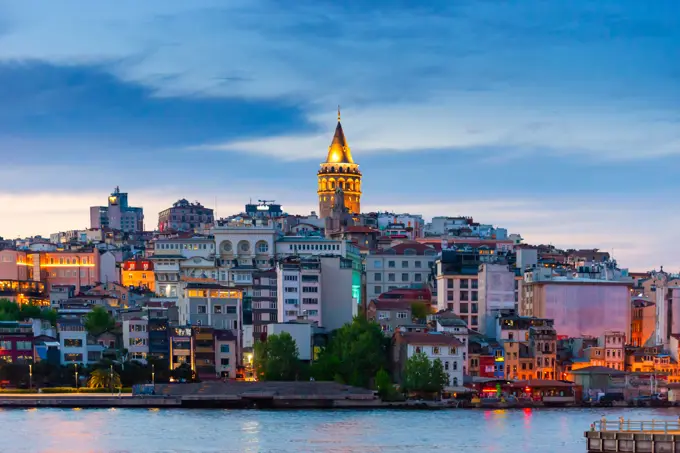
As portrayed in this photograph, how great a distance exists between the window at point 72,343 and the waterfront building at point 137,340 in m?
2.14

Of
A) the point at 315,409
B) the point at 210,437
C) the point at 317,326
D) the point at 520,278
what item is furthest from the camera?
the point at 520,278

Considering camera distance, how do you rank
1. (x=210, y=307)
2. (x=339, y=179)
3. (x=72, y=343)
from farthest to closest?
(x=339, y=179) < (x=210, y=307) < (x=72, y=343)

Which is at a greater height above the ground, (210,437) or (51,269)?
(51,269)

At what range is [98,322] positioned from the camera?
254 ft

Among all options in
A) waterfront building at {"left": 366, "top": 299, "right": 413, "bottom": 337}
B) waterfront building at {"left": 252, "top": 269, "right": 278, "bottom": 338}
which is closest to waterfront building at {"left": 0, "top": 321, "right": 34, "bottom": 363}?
waterfront building at {"left": 252, "top": 269, "right": 278, "bottom": 338}

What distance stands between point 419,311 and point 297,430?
26657 millimetres

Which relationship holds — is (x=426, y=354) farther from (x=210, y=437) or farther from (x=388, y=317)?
(x=210, y=437)

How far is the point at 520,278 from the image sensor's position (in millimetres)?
88562

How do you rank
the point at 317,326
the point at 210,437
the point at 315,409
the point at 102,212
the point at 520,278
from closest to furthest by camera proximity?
the point at 210,437 → the point at 315,409 → the point at 317,326 → the point at 520,278 → the point at 102,212

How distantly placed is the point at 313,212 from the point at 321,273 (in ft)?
190

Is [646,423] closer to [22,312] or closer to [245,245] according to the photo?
[22,312]

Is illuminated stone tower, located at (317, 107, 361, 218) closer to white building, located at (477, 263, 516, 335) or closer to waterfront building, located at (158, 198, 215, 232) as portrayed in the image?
waterfront building, located at (158, 198, 215, 232)

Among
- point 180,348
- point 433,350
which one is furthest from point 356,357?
point 180,348

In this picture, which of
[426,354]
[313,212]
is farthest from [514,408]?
[313,212]
